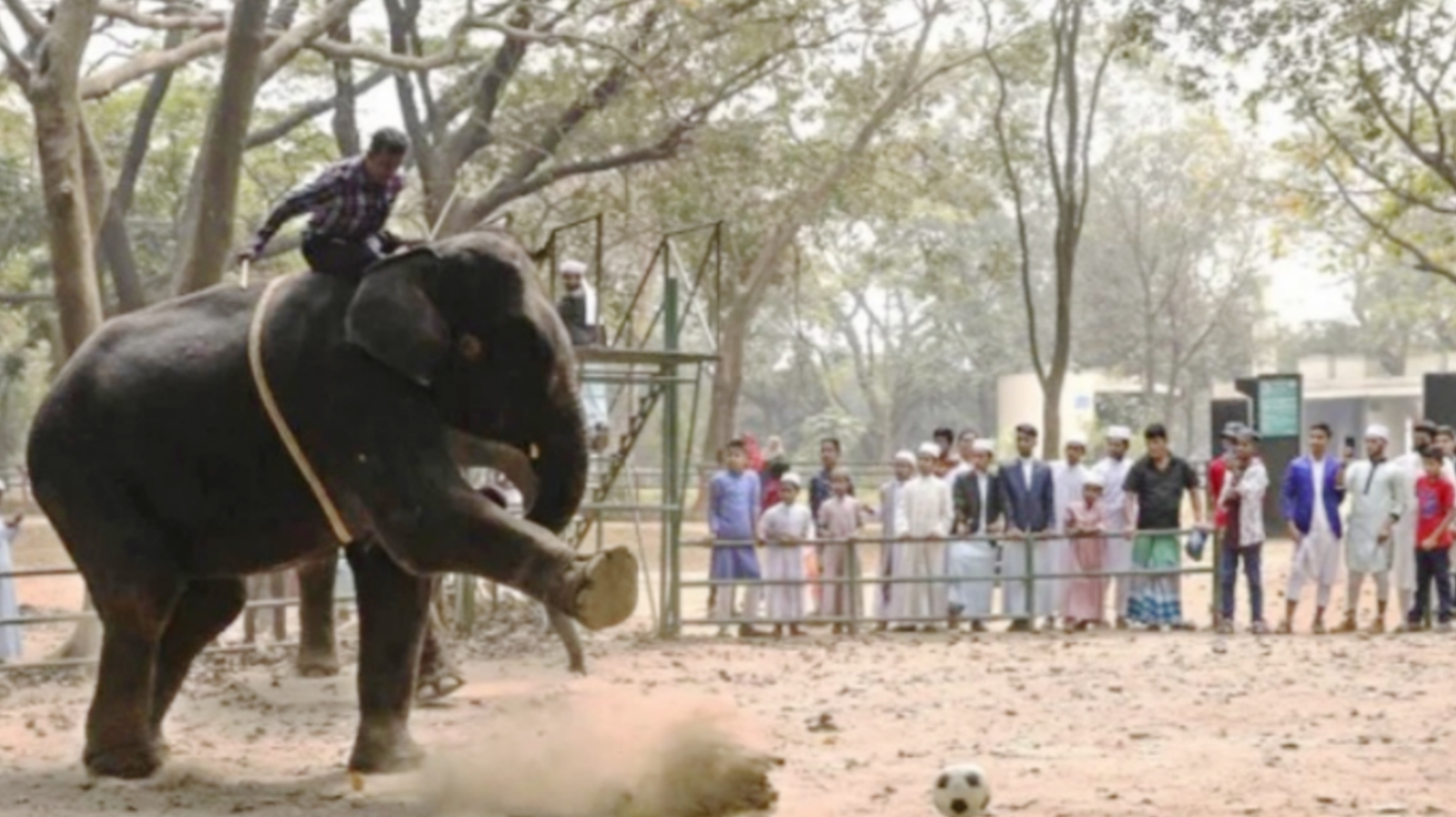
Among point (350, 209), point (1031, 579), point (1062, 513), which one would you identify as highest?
point (350, 209)

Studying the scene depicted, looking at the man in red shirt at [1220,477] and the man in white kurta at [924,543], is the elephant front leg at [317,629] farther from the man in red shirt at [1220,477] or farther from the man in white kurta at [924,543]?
the man in red shirt at [1220,477]

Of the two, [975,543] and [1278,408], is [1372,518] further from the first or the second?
[1278,408]

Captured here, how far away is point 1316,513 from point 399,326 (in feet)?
39.2

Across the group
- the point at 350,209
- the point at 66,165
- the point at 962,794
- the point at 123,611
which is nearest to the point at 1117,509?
the point at 66,165

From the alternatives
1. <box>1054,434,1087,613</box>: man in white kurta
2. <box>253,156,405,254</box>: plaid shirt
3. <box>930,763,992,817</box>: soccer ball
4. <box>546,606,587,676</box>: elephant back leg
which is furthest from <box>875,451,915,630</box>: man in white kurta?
<box>930,763,992,817</box>: soccer ball

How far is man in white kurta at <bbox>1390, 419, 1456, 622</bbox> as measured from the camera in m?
18.2

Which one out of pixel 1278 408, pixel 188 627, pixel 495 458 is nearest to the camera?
pixel 495 458

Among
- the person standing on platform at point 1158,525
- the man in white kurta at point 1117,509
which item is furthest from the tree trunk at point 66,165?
the person standing on platform at point 1158,525

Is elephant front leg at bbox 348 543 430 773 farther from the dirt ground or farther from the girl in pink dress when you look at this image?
the girl in pink dress

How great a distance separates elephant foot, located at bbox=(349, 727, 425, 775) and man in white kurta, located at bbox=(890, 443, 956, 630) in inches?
375

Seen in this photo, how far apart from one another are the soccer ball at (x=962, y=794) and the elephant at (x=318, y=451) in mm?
1585

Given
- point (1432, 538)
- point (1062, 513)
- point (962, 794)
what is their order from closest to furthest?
1. point (962, 794)
2. point (1432, 538)
3. point (1062, 513)

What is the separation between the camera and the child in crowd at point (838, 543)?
18578 mm

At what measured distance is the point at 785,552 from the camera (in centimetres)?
1894
